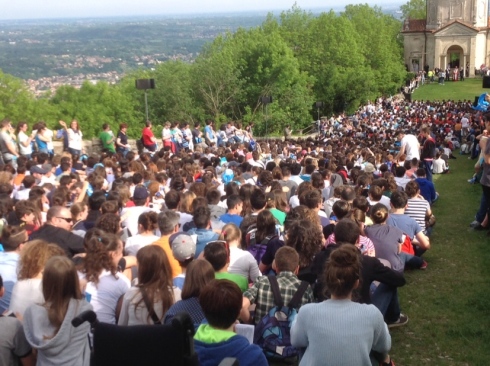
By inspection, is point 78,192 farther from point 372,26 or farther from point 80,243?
point 372,26

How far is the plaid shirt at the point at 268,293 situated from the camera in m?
5.98

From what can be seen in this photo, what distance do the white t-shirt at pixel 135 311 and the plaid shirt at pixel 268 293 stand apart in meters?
1.02

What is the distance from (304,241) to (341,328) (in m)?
→ 2.32

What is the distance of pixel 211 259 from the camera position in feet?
19.7

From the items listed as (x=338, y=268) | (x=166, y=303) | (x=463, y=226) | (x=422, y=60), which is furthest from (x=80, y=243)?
(x=422, y=60)

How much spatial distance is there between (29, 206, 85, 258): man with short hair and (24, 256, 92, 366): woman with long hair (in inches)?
85.7

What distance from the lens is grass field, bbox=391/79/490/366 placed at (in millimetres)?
6914

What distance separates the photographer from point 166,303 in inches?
207

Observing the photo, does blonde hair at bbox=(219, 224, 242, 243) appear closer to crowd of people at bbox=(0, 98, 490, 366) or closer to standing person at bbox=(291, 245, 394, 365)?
crowd of people at bbox=(0, 98, 490, 366)

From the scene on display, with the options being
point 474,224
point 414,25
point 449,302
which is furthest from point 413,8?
point 449,302

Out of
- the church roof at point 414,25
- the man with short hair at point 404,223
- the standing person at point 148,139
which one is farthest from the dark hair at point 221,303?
the church roof at point 414,25

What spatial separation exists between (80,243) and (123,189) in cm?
264

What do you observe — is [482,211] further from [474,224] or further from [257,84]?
[257,84]

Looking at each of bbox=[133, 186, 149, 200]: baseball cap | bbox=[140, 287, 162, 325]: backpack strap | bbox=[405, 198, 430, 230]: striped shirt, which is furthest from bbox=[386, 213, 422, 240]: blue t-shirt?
bbox=[140, 287, 162, 325]: backpack strap
